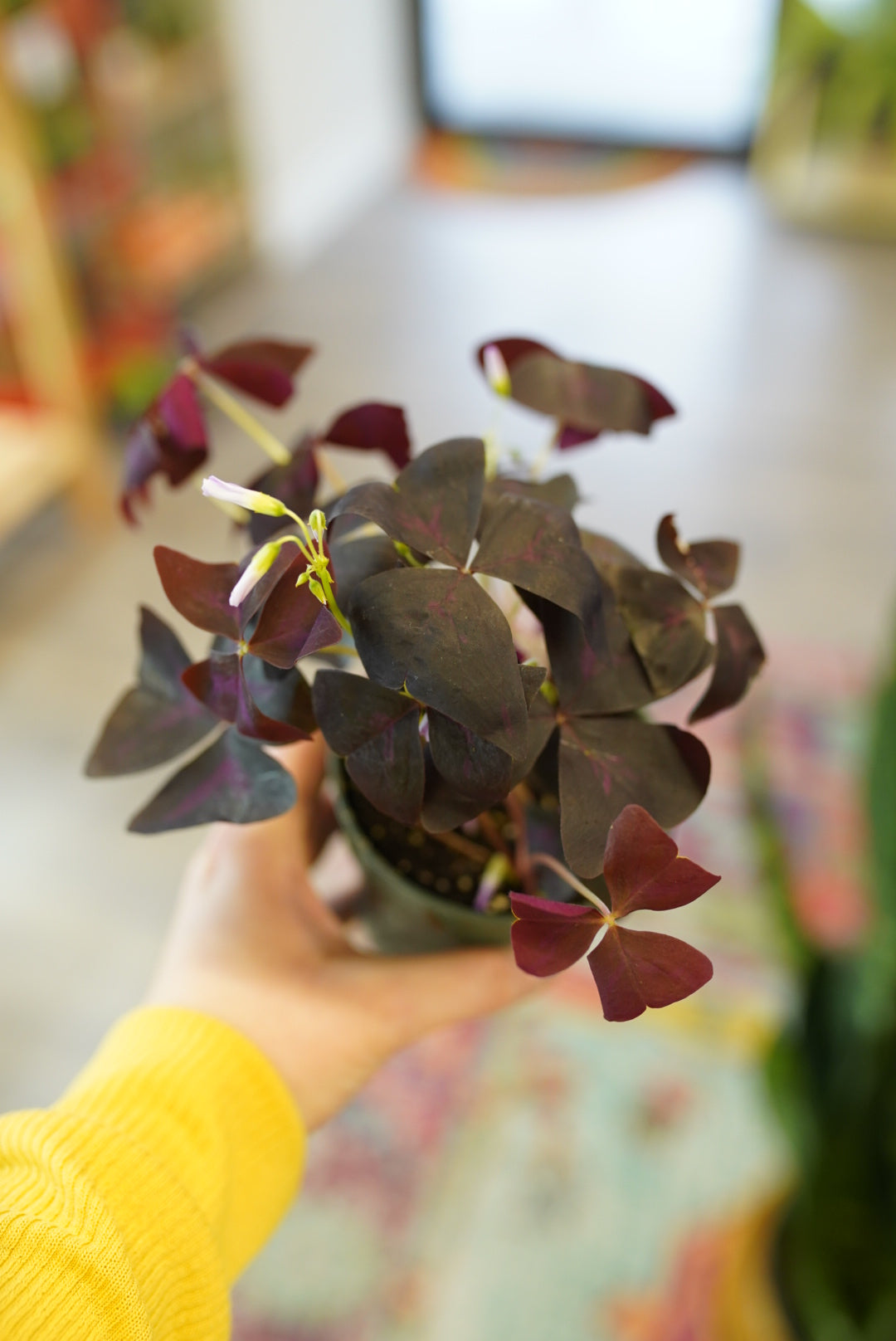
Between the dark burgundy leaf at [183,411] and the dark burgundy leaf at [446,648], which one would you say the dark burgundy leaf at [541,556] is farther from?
the dark burgundy leaf at [183,411]

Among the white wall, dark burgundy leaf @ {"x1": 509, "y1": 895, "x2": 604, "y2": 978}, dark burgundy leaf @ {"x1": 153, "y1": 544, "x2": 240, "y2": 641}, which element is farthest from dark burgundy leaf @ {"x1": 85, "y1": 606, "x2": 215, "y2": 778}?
the white wall

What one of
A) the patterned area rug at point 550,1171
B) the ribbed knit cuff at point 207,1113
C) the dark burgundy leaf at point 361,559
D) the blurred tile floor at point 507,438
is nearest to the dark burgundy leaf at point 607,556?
the dark burgundy leaf at point 361,559

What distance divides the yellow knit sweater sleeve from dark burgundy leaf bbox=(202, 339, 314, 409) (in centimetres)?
37

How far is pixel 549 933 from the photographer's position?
1.44 feet

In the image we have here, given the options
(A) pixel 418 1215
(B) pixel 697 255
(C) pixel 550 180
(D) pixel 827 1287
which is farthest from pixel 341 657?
(C) pixel 550 180

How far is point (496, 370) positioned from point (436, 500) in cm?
20

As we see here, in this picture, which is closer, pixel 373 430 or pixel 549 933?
pixel 549 933

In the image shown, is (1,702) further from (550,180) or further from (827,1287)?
(550,180)

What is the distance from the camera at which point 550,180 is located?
3662 millimetres

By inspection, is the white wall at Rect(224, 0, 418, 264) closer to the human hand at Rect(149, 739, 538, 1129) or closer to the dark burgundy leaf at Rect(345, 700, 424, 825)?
the human hand at Rect(149, 739, 538, 1129)

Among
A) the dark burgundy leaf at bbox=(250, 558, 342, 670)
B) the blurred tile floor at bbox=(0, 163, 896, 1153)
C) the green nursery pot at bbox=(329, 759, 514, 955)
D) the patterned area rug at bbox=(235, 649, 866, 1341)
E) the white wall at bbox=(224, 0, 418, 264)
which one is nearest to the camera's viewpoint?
the dark burgundy leaf at bbox=(250, 558, 342, 670)

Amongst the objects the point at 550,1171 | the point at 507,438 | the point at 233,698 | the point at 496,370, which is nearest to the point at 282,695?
the point at 233,698

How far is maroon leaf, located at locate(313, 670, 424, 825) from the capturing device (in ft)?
1.52

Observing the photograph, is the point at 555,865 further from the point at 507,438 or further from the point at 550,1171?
the point at 507,438
